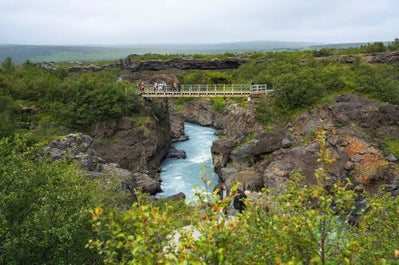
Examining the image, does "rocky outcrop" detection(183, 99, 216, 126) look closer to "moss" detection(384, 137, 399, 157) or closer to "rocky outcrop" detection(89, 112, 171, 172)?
"rocky outcrop" detection(89, 112, 171, 172)

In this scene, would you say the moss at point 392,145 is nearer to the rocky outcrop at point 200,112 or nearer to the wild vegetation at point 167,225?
the wild vegetation at point 167,225

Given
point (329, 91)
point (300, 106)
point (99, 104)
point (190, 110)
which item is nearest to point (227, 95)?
point (300, 106)

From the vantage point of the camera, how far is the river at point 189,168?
140ft

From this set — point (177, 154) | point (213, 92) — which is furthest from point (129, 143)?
point (213, 92)

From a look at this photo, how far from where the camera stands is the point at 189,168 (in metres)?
50.0

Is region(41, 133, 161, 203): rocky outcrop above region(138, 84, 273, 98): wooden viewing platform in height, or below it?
below

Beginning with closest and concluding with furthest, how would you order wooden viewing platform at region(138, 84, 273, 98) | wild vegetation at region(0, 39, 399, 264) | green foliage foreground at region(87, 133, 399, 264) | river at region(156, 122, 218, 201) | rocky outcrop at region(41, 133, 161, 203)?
green foliage foreground at region(87, 133, 399, 264) < wild vegetation at region(0, 39, 399, 264) < rocky outcrop at region(41, 133, 161, 203) < river at region(156, 122, 218, 201) < wooden viewing platform at region(138, 84, 273, 98)

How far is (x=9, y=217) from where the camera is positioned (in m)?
12.8

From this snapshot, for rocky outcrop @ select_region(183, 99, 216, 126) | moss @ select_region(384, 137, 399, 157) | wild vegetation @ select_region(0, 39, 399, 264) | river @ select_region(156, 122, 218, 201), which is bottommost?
river @ select_region(156, 122, 218, 201)

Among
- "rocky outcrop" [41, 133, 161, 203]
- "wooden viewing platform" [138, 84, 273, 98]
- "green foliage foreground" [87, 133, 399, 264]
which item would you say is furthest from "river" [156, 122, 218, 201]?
"green foliage foreground" [87, 133, 399, 264]

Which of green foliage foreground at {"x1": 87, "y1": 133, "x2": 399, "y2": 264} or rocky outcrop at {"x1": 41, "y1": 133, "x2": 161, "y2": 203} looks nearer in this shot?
green foliage foreground at {"x1": 87, "y1": 133, "x2": 399, "y2": 264}

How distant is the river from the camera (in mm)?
42719

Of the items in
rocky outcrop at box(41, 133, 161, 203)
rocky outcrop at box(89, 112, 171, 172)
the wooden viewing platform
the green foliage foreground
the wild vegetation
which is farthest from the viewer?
the wooden viewing platform

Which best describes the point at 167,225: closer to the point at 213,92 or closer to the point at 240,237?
the point at 240,237
